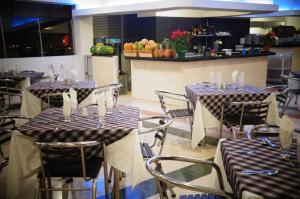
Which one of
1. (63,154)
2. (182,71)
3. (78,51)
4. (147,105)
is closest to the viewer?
(63,154)

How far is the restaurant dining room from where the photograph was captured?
207 cm

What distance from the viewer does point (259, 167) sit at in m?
1.71

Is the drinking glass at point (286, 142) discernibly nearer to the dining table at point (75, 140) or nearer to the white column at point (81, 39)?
the dining table at point (75, 140)

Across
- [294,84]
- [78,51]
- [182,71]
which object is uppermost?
[78,51]

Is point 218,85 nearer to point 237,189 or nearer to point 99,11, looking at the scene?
point 237,189

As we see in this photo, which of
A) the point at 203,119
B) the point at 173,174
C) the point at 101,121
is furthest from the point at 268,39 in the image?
the point at 101,121

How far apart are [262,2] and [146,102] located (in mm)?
4621

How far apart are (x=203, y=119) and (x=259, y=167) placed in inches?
86.4

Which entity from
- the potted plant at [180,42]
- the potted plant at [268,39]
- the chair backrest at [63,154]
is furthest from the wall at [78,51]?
the chair backrest at [63,154]

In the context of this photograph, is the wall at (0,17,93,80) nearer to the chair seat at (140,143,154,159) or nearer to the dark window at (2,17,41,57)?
the dark window at (2,17,41,57)

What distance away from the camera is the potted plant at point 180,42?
6114 millimetres

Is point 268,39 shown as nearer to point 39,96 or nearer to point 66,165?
point 39,96

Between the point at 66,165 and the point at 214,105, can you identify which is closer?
the point at 66,165

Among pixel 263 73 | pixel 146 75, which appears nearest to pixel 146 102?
pixel 146 75
